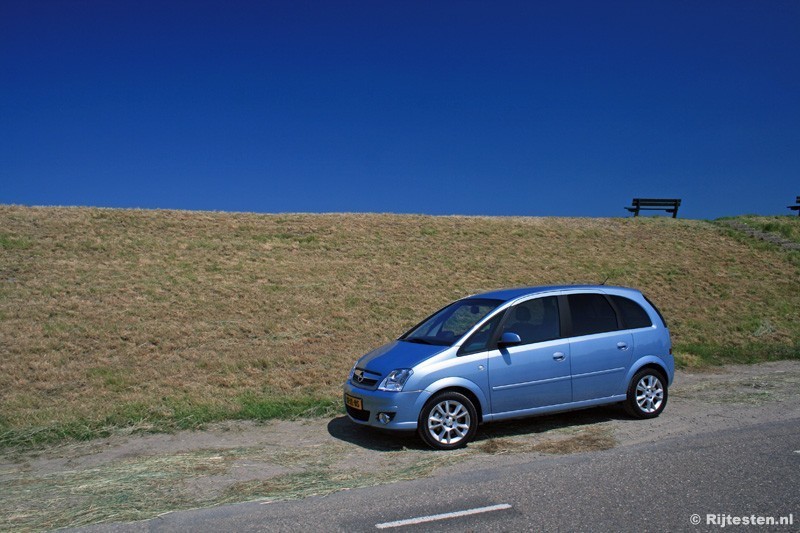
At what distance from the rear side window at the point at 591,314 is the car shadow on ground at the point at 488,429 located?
44.7 inches

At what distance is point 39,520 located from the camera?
5.05 m

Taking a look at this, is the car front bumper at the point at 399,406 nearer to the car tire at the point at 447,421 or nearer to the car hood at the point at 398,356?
the car tire at the point at 447,421

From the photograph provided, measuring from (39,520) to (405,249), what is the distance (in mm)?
18558

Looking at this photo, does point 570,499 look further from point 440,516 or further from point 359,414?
point 359,414

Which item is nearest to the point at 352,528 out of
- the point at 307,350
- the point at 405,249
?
the point at 307,350

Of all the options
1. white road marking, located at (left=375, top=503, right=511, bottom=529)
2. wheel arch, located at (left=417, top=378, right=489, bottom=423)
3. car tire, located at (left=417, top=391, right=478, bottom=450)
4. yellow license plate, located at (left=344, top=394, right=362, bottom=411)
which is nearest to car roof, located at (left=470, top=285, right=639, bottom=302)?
wheel arch, located at (left=417, top=378, right=489, bottom=423)

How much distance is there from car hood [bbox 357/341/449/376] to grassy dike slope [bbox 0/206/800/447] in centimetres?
201

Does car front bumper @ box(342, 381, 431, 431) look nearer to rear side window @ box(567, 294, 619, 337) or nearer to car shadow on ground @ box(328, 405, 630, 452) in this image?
car shadow on ground @ box(328, 405, 630, 452)

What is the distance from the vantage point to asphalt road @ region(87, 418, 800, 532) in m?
4.60

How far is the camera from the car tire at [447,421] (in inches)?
270

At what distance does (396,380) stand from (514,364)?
1337 millimetres

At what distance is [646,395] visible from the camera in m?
7.99

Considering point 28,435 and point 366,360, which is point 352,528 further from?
point 28,435

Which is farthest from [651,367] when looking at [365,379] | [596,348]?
[365,379]
